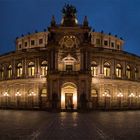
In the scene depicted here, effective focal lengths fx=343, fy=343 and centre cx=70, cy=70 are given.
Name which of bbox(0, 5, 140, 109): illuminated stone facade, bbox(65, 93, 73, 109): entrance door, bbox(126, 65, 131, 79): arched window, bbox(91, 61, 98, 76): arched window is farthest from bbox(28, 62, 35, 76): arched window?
bbox(126, 65, 131, 79): arched window

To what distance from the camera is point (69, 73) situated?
77.2 m

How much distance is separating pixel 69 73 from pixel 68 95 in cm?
610

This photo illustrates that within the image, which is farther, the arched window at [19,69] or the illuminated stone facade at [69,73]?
the arched window at [19,69]

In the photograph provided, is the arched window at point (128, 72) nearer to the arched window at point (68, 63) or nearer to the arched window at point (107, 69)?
the arched window at point (107, 69)

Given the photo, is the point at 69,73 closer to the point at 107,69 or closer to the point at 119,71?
the point at 107,69

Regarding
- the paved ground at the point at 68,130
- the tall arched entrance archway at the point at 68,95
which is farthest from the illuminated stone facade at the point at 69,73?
the paved ground at the point at 68,130

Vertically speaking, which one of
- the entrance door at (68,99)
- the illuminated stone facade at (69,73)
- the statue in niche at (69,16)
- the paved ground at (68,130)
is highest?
the statue in niche at (69,16)

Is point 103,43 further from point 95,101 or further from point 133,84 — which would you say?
point 95,101

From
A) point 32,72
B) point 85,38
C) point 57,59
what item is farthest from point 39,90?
point 85,38

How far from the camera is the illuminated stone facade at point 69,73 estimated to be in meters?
77.2

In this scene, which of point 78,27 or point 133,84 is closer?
point 78,27

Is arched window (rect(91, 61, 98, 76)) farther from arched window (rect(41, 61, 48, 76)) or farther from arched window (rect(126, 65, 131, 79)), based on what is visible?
arched window (rect(126, 65, 131, 79))

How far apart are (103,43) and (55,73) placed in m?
25.2

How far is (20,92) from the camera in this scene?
89.1 metres
